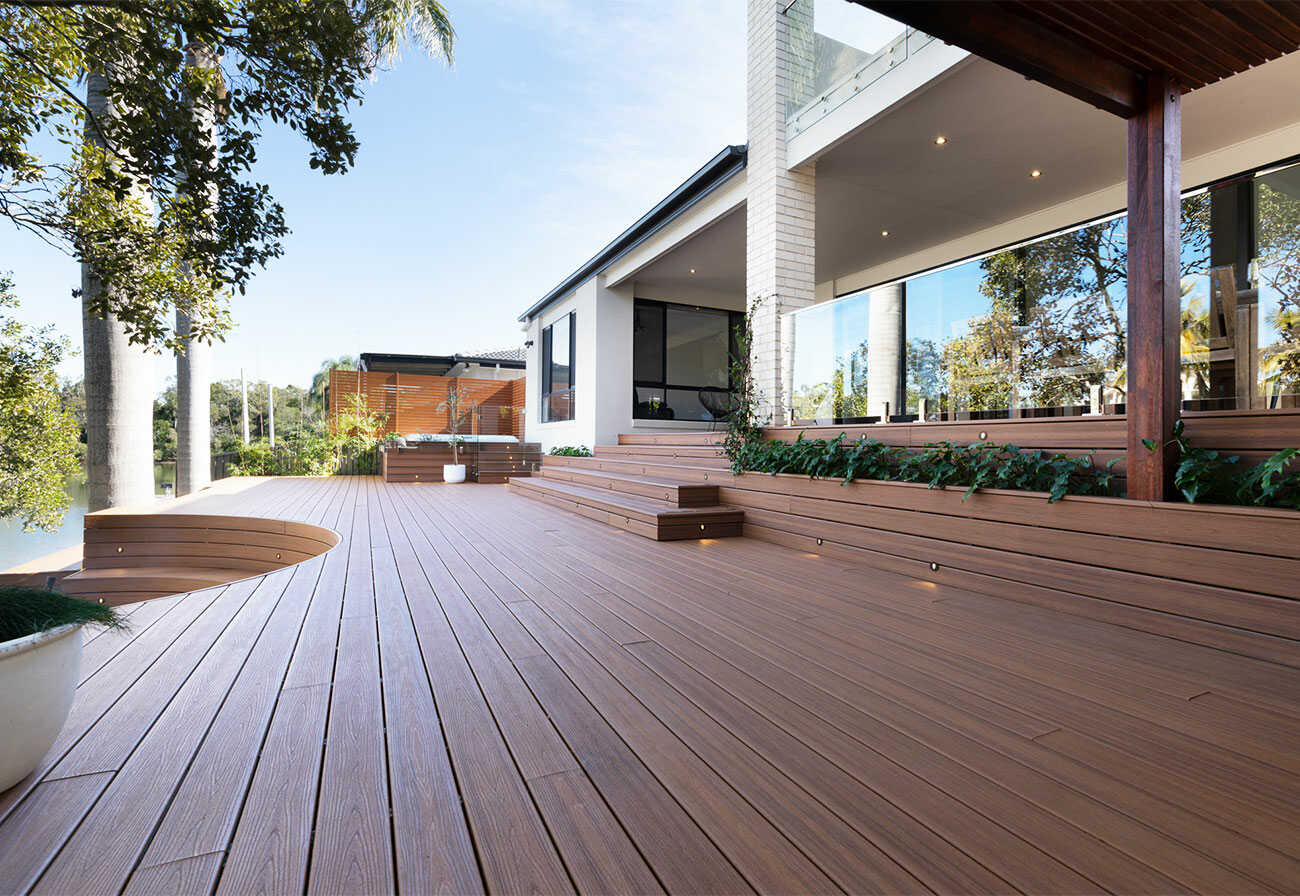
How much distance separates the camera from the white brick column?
5.31m

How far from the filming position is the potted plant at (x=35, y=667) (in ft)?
4.07

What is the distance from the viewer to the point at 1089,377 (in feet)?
10.4

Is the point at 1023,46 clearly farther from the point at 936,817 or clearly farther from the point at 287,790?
the point at 287,790

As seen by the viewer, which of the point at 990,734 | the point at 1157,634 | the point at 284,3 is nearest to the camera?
the point at 990,734

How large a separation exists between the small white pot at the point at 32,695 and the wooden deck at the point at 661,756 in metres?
0.07

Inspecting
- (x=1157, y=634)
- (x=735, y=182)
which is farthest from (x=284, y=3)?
(x=735, y=182)

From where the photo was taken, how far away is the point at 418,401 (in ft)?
47.2

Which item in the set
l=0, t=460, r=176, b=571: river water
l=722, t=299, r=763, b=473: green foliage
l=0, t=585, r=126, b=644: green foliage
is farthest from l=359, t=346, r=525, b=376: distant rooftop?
l=0, t=585, r=126, b=644: green foliage

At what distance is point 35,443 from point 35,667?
9928 millimetres

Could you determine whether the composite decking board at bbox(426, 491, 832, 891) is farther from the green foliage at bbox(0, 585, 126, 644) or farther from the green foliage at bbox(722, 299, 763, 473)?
the green foliage at bbox(722, 299, 763, 473)

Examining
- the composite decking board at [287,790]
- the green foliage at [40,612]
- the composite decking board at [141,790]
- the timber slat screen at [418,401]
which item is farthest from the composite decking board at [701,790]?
the timber slat screen at [418,401]

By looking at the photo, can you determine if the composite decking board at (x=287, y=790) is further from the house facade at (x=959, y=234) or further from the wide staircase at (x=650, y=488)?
the house facade at (x=959, y=234)

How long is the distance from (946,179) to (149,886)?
7.11 m

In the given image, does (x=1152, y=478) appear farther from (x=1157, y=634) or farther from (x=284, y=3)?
(x=284, y=3)
